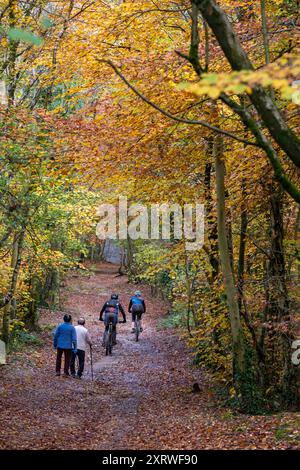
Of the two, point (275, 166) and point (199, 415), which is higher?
point (275, 166)

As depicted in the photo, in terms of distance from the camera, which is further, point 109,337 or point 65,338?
point 109,337

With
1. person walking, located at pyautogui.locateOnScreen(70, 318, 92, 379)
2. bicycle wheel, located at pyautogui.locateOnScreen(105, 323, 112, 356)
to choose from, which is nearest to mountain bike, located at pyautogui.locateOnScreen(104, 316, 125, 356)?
bicycle wheel, located at pyautogui.locateOnScreen(105, 323, 112, 356)

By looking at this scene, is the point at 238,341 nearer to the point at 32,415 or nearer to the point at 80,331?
the point at 32,415

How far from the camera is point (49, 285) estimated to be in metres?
26.2

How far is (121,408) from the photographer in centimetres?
1130

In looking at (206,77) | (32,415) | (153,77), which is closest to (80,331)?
(32,415)

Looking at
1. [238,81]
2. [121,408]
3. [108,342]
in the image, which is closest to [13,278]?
[108,342]

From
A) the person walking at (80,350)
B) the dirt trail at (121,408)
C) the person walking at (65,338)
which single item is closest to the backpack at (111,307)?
the dirt trail at (121,408)

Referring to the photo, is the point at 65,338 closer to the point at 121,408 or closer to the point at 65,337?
the point at 65,337

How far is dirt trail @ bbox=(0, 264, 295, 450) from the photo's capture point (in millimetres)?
8469

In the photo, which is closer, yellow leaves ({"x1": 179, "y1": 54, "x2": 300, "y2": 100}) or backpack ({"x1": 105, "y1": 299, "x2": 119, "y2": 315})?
yellow leaves ({"x1": 179, "y1": 54, "x2": 300, "y2": 100})

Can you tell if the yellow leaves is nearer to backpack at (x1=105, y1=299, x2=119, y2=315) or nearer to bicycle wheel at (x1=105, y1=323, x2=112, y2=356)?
backpack at (x1=105, y1=299, x2=119, y2=315)

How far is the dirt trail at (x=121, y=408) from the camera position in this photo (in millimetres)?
8469

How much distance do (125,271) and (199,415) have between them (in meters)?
36.9
